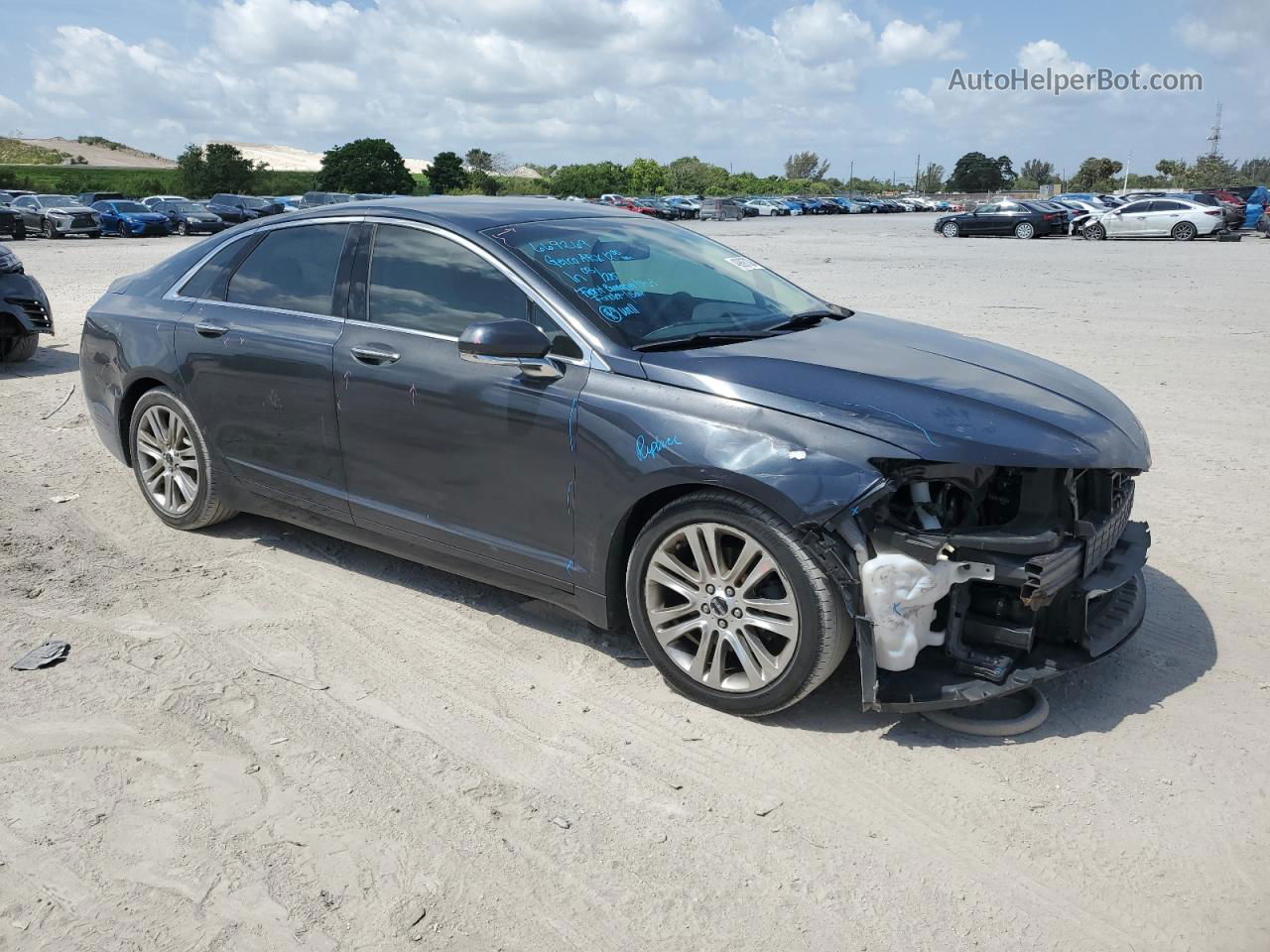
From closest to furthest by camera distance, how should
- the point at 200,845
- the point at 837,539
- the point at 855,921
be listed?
the point at 855,921
the point at 200,845
the point at 837,539

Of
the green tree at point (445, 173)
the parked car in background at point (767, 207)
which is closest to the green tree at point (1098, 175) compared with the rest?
the parked car in background at point (767, 207)

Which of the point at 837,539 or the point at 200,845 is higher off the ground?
the point at 837,539

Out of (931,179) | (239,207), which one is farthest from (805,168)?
(239,207)

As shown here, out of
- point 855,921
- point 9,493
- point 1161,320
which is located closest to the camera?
point 855,921

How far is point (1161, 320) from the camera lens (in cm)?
1269

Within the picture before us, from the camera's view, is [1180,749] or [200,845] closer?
[200,845]

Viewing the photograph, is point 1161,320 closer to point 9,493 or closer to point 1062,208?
point 9,493

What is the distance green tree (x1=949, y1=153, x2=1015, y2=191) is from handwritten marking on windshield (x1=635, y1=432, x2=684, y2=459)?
113 metres

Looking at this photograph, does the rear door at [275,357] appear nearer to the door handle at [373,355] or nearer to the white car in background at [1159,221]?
the door handle at [373,355]

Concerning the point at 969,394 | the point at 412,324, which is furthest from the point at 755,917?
the point at 412,324

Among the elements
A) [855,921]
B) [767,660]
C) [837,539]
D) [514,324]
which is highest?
[514,324]

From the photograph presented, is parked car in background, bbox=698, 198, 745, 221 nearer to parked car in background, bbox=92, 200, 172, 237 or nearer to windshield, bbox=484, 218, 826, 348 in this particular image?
parked car in background, bbox=92, 200, 172, 237

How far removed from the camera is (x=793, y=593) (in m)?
3.38

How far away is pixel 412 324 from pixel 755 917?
8.75ft
